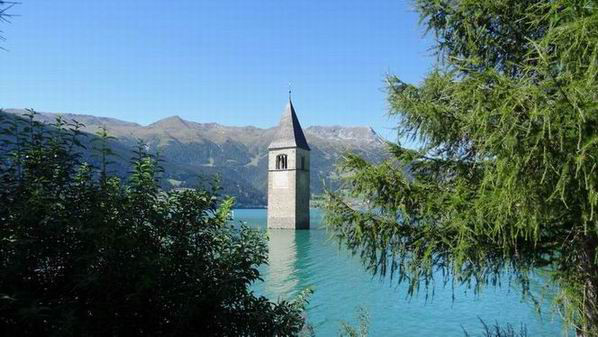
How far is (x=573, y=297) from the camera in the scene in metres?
4.62

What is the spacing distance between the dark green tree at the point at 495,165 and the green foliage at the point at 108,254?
203 cm

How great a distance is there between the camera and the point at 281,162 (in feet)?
204

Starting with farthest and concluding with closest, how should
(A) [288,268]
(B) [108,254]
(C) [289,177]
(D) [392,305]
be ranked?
(C) [289,177], (A) [288,268], (D) [392,305], (B) [108,254]

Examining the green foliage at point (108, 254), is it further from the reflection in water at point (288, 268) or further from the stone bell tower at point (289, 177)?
the stone bell tower at point (289, 177)

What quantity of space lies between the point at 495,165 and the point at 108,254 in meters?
3.86

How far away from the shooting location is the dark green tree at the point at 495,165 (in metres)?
3.90

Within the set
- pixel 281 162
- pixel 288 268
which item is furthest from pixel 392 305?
pixel 281 162

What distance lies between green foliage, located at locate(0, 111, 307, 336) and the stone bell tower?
5379 centimetres

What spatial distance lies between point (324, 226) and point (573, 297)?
10.1 feet

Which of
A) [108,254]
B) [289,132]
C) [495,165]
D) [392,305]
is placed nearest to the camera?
[108,254]

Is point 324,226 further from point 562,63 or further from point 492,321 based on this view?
point 492,321

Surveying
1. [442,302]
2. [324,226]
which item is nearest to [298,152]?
[442,302]

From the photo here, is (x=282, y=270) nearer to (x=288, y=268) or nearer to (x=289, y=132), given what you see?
(x=288, y=268)

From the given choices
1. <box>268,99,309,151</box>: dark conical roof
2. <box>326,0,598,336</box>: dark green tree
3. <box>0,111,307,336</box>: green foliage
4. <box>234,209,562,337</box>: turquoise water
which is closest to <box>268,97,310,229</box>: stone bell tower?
<box>268,99,309,151</box>: dark conical roof
